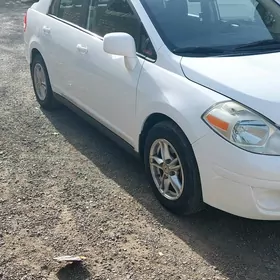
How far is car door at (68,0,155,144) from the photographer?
3841 mm

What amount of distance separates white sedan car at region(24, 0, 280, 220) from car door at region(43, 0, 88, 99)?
0.02m

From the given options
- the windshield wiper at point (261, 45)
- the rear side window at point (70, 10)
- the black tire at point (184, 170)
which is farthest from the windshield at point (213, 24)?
the rear side window at point (70, 10)

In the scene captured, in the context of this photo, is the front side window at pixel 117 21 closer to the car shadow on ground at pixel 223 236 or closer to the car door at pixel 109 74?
the car door at pixel 109 74

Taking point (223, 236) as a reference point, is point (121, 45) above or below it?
above

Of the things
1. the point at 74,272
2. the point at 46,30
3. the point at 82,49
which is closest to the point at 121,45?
the point at 82,49

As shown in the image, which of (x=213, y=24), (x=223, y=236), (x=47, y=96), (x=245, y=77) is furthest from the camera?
(x=47, y=96)

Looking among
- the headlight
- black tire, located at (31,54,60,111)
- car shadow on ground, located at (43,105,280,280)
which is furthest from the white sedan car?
black tire, located at (31,54,60,111)

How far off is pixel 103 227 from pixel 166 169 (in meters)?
0.63

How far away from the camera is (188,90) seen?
3250 mm

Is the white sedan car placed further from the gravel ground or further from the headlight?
the gravel ground

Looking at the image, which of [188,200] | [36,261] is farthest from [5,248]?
[188,200]

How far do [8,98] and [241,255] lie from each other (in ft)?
13.6

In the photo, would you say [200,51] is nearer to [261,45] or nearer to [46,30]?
[261,45]

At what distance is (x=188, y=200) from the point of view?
335cm
